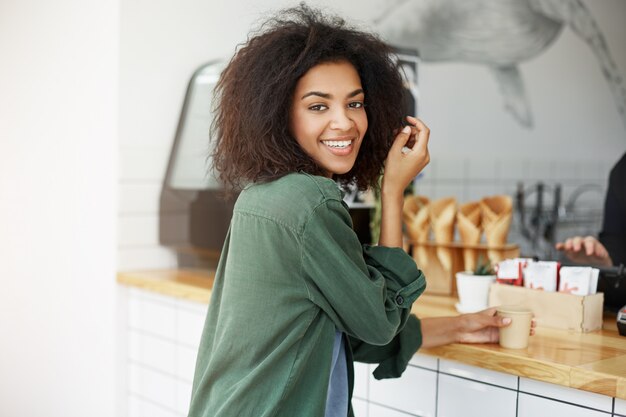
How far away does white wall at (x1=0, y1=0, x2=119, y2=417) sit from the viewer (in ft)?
8.49

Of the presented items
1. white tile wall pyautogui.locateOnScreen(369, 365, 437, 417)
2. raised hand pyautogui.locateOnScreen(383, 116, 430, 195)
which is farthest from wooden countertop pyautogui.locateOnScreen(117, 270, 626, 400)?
raised hand pyautogui.locateOnScreen(383, 116, 430, 195)

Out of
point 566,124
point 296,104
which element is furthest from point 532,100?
point 296,104

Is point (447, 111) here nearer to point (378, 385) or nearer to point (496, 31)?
point (496, 31)

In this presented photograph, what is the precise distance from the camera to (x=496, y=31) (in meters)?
3.98

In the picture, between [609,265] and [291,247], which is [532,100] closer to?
[609,265]

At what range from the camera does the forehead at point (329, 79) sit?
1.32 m

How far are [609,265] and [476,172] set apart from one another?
2.04 metres

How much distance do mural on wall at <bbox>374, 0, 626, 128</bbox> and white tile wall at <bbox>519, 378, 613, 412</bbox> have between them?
7.18ft

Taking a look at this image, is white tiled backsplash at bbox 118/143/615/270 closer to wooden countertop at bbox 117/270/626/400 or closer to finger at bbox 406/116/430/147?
wooden countertop at bbox 117/270/626/400

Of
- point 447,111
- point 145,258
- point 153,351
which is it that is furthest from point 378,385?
point 447,111

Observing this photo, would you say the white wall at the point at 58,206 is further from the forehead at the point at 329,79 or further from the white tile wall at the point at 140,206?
the forehead at the point at 329,79

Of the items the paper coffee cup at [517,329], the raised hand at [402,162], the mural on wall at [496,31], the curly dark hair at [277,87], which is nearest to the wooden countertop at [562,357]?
the paper coffee cup at [517,329]

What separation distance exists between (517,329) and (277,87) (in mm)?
672

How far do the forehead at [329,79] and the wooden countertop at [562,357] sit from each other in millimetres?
591
